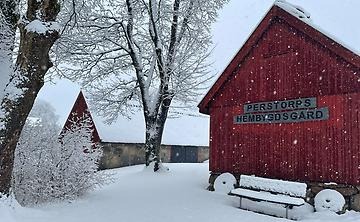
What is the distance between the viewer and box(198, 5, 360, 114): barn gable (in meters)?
10.7

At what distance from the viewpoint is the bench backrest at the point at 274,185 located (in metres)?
10.5

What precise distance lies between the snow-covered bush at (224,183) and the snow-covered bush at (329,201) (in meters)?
3.16

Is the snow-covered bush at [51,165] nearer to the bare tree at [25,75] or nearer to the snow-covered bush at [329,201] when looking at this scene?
the bare tree at [25,75]

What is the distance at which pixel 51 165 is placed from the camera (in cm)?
1028

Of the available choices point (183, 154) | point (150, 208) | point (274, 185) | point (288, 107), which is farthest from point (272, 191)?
point (183, 154)

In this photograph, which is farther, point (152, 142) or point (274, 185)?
point (152, 142)

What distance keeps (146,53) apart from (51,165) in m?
10.1

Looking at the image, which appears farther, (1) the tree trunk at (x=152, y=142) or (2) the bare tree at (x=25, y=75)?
(1) the tree trunk at (x=152, y=142)

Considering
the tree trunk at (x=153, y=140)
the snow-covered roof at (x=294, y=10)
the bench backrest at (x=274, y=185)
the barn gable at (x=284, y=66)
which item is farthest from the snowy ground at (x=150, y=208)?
the snow-covered roof at (x=294, y=10)

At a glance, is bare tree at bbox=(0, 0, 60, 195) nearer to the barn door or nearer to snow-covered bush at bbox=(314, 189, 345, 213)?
snow-covered bush at bbox=(314, 189, 345, 213)

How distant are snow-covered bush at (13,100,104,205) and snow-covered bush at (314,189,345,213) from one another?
659cm

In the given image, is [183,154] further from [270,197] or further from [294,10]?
[270,197]

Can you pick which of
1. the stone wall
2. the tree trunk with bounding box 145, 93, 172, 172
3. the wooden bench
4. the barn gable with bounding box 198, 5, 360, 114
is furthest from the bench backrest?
the stone wall

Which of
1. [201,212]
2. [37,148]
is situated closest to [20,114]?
[37,148]
